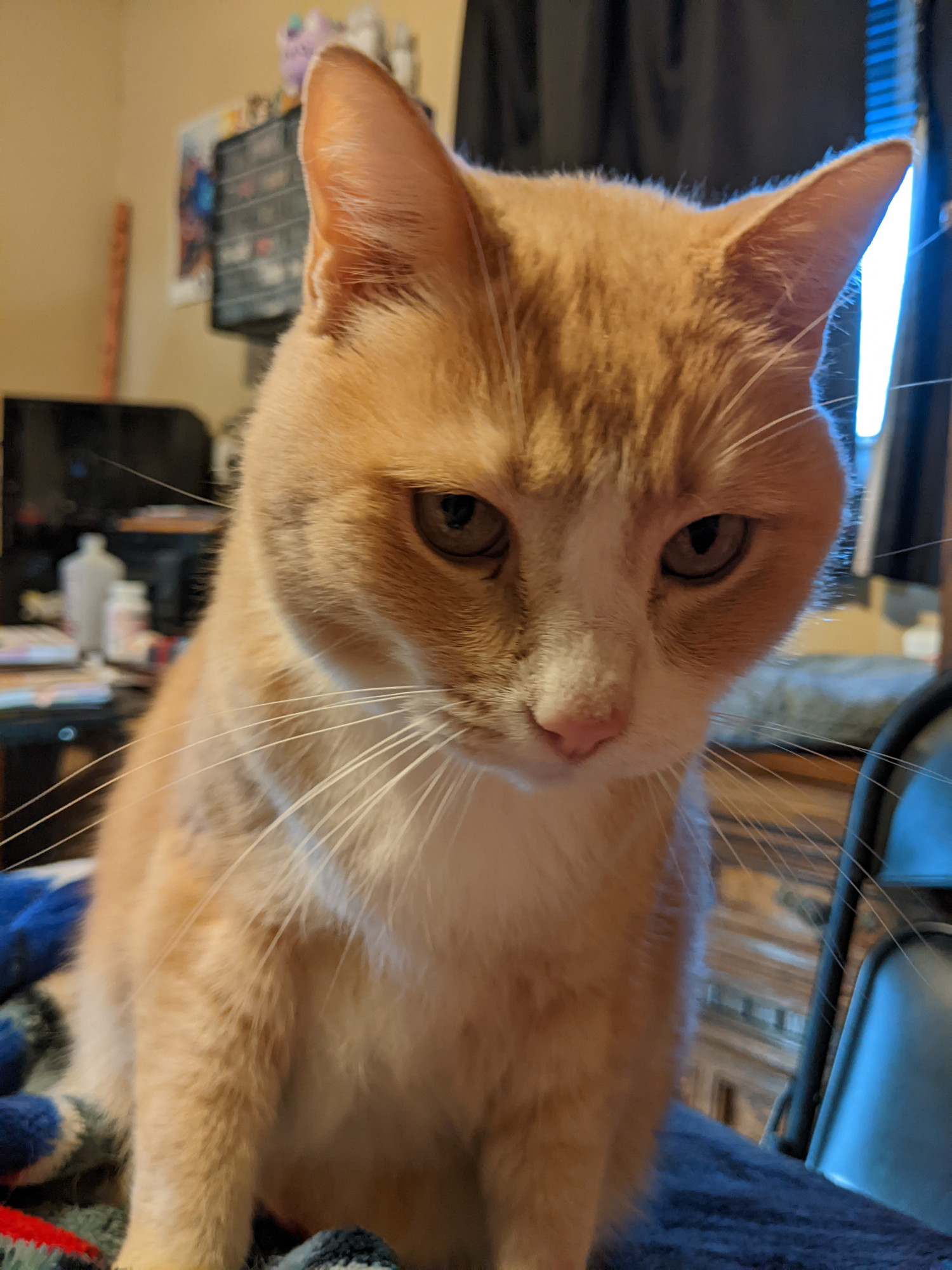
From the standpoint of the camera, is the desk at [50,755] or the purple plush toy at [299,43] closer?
the desk at [50,755]

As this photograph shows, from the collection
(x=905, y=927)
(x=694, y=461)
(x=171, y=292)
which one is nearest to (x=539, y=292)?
(x=694, y=461)

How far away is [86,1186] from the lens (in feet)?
2.60

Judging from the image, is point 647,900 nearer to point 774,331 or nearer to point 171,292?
point 774,331

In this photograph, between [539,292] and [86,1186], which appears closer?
[539,292]

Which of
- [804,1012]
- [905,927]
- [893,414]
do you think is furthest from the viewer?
[893,414]

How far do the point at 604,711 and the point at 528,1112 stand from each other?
0.39m

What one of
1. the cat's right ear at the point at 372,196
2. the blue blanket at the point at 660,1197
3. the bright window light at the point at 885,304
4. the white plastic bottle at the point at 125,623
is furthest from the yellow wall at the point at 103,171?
the cat's right ear at the point at 372,196

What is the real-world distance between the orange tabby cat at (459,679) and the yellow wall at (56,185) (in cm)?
312

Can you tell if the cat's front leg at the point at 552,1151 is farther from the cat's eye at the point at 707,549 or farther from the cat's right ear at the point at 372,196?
the cat's right ear at the point at 372,196

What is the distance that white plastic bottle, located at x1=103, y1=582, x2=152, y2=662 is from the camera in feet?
7.10

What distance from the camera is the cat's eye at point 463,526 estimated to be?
0.55 m

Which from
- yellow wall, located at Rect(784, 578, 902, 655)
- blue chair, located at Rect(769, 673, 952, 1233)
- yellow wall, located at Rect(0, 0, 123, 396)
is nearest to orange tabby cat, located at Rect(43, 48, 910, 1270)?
blue chair, located at Rect(769, 673, 952, 1233)

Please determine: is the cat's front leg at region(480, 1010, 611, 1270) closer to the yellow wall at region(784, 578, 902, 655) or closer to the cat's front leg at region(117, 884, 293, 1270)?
the cat's front leg at region(117, 884, 293, 1270)

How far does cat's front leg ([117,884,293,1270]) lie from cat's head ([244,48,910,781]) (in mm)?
245
